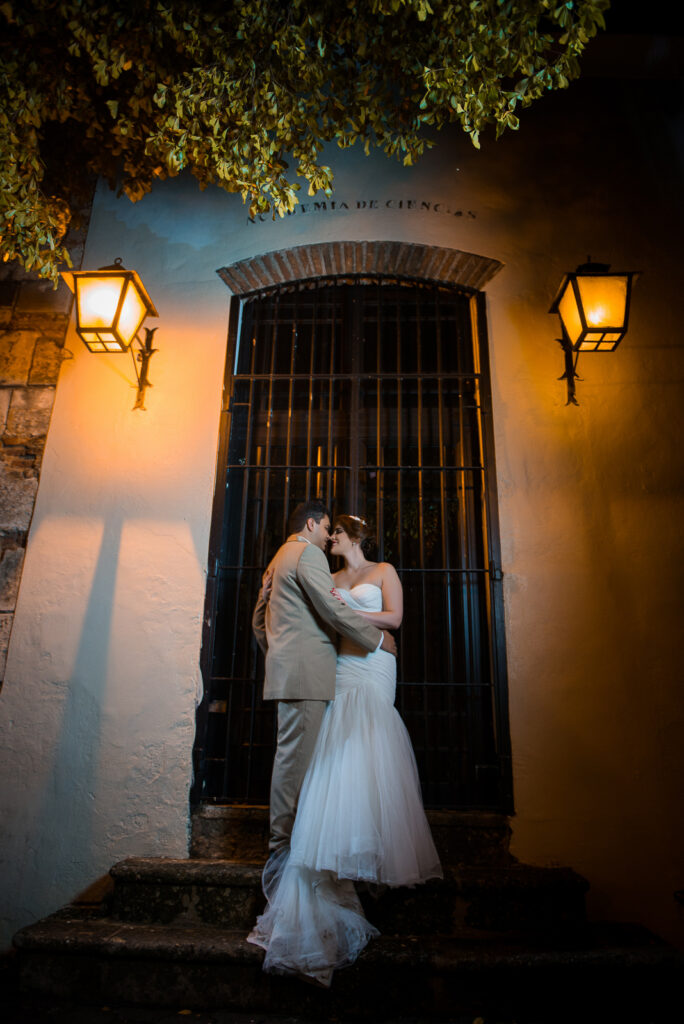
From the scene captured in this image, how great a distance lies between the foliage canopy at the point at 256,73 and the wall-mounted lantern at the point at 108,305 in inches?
16.8

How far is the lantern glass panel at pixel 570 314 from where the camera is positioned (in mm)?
3851

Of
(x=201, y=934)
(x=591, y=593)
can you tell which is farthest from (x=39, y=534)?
(x=591, y=593)

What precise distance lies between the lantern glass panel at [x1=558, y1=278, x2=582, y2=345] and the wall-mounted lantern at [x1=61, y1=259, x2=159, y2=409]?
286 cm

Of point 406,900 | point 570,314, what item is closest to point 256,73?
point 570,314

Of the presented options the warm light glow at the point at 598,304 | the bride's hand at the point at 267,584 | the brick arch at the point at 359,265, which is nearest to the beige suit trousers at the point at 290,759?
the bride's hand at the point at 267,584

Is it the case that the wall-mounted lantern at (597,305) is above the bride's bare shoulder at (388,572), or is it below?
above

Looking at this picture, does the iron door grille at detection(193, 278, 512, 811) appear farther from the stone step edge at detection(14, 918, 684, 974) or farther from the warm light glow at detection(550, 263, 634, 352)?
the stone step edge at detection(14, 918, 684, 974)

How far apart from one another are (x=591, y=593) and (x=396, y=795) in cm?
181

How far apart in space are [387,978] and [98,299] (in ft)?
13.2

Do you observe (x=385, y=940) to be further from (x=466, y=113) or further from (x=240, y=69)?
(x=240, y=69)

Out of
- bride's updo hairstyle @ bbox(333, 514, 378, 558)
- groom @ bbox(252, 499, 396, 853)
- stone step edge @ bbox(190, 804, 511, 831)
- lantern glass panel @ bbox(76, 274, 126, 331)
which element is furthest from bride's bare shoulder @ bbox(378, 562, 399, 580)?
lantern glass panel @ bbox(76, 274, 126, 331)

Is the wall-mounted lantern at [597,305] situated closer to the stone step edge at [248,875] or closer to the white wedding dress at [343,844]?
the white wedding dress at [343,844]

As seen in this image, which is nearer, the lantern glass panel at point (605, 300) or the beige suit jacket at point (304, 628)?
the beige suit jacket at point (304, 628)

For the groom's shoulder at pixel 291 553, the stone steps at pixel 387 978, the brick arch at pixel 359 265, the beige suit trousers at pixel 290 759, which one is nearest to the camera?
the stone steps at pixel 387 978
